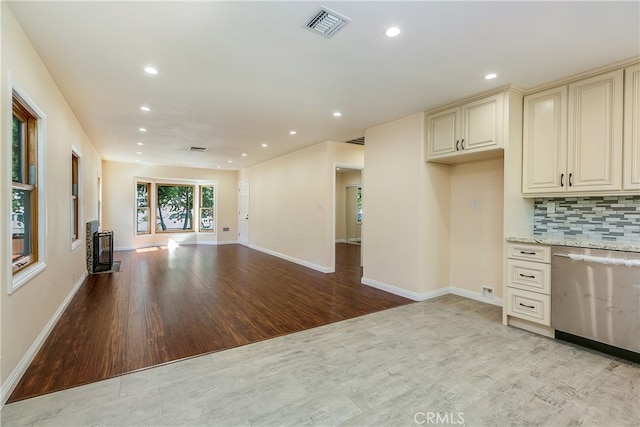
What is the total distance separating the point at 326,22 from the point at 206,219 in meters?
9.06

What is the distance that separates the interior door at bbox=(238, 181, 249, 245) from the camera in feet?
31.4

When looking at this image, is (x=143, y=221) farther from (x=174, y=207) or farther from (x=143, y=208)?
(x=174, y=207)

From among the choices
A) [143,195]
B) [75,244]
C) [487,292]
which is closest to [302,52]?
[487,292]

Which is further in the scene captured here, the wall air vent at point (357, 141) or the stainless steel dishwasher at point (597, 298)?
the wall air vent at point (357, 141)

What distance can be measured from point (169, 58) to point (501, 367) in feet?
12.6

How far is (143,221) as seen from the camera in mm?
9273

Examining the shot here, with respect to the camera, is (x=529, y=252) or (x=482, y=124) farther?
(x=482, y=124)

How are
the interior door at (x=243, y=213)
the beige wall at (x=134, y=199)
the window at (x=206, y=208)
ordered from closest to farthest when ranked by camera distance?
the beige wall at (x=134, y=199) → the interior door at (x=243, y=213) → the window at (x=206, y=208)

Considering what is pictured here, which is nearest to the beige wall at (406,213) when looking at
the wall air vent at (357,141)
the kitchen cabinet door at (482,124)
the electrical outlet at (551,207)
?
the kitchen cabinet door at (482,124)

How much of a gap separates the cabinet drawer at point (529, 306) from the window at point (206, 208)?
8.89 m

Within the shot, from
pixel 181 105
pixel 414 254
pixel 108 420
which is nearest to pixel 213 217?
pixel 181 105

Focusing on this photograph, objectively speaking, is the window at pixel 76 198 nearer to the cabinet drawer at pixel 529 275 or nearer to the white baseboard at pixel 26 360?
the white baseboard at pixel 26 360

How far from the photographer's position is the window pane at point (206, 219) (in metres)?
10.1

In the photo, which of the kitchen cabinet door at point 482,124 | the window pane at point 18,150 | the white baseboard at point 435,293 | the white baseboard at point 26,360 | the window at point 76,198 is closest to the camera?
the white baseboard at point 26,360
